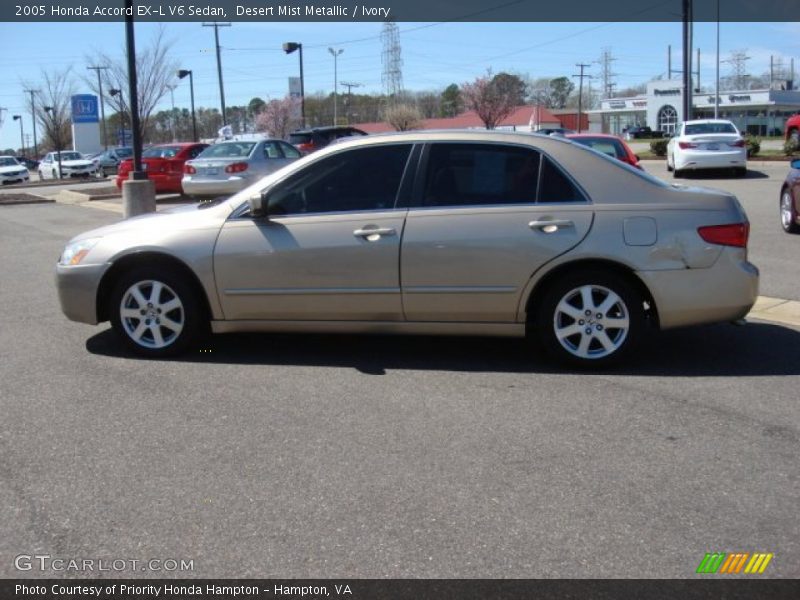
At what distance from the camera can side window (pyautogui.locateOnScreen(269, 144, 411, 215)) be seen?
5.97 meters

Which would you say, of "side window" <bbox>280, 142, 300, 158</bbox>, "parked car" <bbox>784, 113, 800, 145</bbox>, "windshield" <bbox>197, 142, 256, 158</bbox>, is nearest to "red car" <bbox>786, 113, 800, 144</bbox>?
"parked car" <bbox>784, 113, 800, 145</bbox>

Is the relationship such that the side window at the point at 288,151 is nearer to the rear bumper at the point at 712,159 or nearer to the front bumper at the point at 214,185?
the front bumper at the point at 214,185

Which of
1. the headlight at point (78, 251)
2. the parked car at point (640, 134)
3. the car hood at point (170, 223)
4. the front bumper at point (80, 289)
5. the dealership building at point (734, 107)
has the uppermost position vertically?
the dealership building at point (734, 107)

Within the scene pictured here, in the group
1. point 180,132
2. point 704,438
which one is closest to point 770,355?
point 704,438

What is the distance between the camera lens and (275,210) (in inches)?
236

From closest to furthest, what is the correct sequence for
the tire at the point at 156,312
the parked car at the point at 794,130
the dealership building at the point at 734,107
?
the tire at the point at 156,312 → the parked car at the point at 794,130 → the dealership building at the point at 734,107

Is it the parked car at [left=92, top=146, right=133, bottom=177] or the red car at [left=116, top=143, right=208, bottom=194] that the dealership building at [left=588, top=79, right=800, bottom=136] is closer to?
the parked car at [left=92, top=146, right=133, bottom=177]

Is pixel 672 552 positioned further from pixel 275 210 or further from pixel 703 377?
pixel 275 210

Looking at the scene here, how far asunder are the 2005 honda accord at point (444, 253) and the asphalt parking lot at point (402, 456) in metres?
0.35

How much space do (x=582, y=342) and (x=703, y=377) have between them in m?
0.83

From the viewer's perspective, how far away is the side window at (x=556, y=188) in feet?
18.8

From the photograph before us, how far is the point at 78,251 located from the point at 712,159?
18451 millimetres

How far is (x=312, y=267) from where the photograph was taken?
5.86m

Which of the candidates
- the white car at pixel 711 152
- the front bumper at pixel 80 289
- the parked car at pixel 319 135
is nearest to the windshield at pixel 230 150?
the parked car at pixel 319 135
